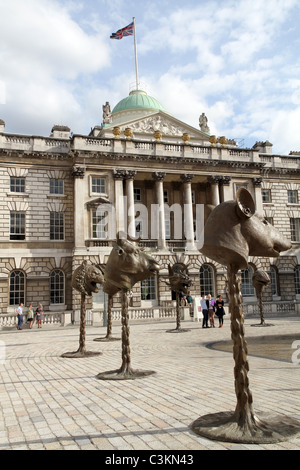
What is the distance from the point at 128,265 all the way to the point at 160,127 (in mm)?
32391

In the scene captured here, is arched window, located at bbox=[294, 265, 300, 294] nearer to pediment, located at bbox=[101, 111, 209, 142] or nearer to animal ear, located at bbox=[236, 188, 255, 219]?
pediment, located at bbox=[101, 111, 209, 142]

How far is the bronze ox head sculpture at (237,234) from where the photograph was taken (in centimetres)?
476

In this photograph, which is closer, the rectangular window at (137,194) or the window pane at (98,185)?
the window pane at (98,185)

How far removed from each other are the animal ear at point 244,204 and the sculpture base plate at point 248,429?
2325 mm

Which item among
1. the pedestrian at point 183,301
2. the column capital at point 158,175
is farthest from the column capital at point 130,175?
the pedestrian at point 183,301

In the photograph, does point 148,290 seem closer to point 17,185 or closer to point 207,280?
point 207,280

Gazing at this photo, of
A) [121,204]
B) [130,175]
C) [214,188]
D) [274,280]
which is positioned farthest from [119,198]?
[274,280]

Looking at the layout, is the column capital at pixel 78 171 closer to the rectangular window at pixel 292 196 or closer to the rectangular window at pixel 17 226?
the rectangular window at pixel 17 226

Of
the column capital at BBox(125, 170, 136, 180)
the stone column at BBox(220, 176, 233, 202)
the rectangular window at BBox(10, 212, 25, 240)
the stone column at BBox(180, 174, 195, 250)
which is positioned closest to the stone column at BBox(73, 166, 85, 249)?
the column capital at BBox(125, 170, 136, 180)

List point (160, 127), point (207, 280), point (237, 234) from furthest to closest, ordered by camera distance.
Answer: point (160, 127)
point (207, 280)
point (237, 234)

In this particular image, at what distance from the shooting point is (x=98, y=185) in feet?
109
